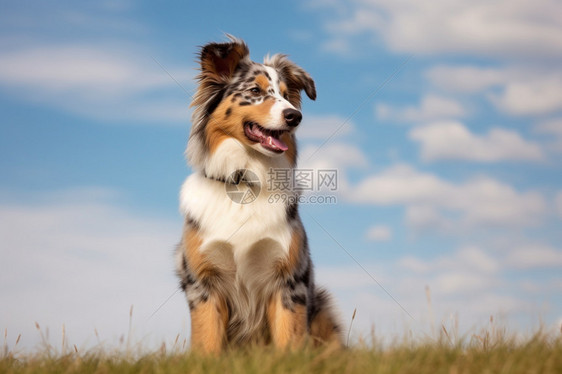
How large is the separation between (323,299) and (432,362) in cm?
218

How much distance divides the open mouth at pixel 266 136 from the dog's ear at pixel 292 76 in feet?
2.69

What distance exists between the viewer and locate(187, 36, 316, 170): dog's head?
5820mm

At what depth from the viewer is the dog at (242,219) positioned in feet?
18.6

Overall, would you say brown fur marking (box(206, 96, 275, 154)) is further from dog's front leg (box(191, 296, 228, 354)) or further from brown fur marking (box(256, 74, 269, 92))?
dog's front leg (box(191, 296, 228, 354))

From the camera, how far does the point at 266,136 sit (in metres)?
5.88

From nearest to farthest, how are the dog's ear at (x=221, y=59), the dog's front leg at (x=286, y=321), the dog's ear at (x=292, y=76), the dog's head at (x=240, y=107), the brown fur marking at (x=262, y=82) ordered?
1. the dog's front leg at (x=286, y=321)
2. the dog's head at (x=240, y=107)
3. the brown fur marking at (x=262, y=82)
4. the dog's ear at (x=221, y=59)
5. the dog's ear at (x=292, y=76)

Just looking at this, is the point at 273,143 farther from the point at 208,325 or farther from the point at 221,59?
the point at 208,325

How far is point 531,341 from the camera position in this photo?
17.9 feet

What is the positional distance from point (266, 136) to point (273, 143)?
10cm

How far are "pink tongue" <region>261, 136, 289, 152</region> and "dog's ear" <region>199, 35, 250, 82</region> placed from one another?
32.8 inches

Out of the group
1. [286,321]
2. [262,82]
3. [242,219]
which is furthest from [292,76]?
[286,321]

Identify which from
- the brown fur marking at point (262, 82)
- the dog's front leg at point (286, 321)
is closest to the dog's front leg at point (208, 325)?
the dog's front leg at point (286, 321)

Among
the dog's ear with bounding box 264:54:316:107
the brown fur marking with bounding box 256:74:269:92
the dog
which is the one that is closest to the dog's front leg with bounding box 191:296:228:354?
the dog

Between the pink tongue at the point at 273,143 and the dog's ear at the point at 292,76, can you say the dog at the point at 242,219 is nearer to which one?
the pink tongue at the point at 273,143
